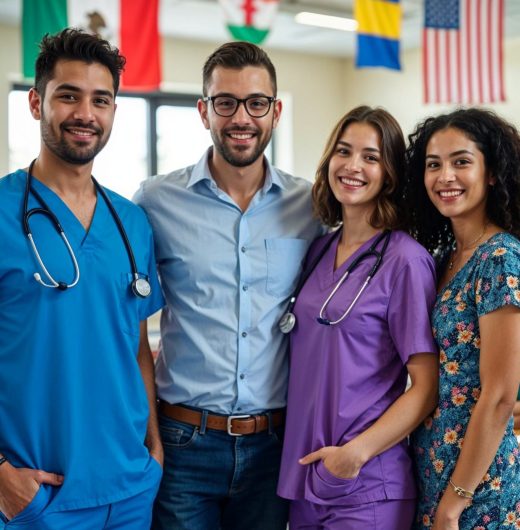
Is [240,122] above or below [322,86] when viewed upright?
below

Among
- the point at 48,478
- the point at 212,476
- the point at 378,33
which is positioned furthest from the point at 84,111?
the point at 378,33

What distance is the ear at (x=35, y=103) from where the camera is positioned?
5.72 ft

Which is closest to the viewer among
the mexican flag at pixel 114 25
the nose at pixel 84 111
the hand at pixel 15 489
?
the hand at pixel 15 489

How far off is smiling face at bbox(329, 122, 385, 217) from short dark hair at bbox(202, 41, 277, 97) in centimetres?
27

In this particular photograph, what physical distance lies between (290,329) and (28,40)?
405cm

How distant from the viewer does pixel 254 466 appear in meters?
1.91

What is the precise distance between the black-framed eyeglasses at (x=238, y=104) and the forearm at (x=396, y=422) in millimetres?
800

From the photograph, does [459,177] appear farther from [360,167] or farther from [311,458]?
[311,458]

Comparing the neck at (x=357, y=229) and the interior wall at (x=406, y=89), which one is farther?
the interior wall at (x=406, y=89)

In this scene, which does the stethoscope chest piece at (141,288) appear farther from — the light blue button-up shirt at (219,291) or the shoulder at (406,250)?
the shoulder at (406,250)

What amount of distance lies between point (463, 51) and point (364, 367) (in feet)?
16.0

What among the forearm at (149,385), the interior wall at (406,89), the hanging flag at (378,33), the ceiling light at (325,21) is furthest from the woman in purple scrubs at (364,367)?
the interior wall at (406,89)

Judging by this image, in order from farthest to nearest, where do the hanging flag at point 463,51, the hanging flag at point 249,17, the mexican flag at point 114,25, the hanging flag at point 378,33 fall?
the hanging flag at point 463,51 → the hanging flag at point 378,33 → the hanging flag at point 249,17 → the mexican flag at point 114,25

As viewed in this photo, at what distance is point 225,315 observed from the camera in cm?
189
